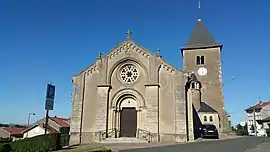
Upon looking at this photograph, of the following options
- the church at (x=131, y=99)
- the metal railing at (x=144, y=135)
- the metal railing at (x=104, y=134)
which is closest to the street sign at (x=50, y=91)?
the church at (x=131, y=99)

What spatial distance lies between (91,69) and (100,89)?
2.40m

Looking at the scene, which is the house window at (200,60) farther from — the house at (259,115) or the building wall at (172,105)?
the house at (259,115)

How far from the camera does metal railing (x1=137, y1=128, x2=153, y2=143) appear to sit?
22969mm

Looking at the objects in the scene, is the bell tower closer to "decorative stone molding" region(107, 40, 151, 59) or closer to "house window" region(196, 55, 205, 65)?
"house window" region(196, 55, 205, 65)

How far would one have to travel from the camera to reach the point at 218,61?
4312cm

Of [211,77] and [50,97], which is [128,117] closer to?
[50,97]

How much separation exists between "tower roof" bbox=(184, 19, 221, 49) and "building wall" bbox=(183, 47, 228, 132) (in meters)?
1.02

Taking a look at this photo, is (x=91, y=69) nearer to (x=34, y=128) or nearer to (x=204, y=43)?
(x=204, y=43)

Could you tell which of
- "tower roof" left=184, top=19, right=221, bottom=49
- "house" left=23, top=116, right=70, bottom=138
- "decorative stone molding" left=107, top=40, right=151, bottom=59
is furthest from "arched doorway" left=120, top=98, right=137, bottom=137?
"house" left=23, top=116, right=70, bottom=138

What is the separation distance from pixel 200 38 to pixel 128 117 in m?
28.1

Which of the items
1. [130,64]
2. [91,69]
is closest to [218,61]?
[130,64]

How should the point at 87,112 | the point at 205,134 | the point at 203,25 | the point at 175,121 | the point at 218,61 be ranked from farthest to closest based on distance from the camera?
1. the point at 203,25
2. the point at 218,61
3. the point at 205,134
4. the point at 87,112
5. the point at 175,121

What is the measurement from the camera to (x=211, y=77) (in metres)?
43.0

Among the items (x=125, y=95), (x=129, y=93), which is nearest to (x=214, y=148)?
(x=129, y=93)
